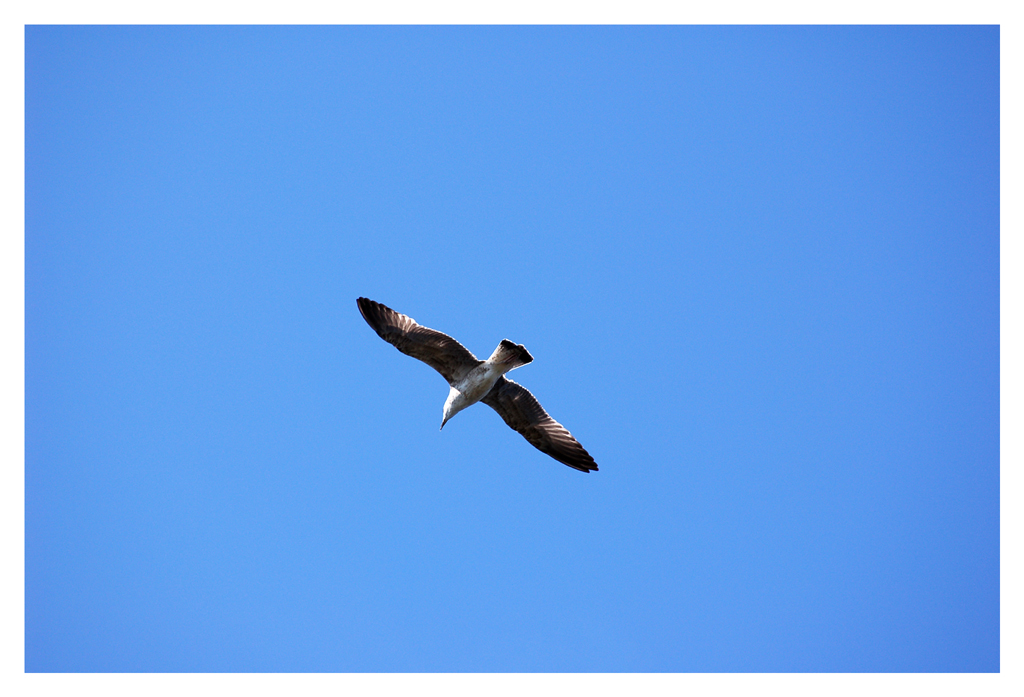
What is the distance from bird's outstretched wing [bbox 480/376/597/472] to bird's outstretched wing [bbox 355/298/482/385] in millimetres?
1434

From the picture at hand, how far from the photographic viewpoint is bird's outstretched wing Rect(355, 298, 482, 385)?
11.6m

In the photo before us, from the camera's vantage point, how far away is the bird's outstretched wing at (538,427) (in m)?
13.7

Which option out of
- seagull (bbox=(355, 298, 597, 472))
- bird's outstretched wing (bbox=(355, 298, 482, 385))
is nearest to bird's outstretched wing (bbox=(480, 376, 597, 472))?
seagull (bbox=(355, 298, 597, 472))

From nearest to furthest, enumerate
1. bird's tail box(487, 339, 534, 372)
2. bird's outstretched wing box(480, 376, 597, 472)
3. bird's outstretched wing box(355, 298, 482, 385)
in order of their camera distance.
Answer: bird's outstretched wing box(355, 298, 482, 385) → bird's tail box(487, 339, 534, 372) → bird's outstretched wing box(480, 376, 597, 472)

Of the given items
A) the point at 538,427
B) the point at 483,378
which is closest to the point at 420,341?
the point at 483,378

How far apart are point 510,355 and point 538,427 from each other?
102 inches

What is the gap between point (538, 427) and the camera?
1405cm

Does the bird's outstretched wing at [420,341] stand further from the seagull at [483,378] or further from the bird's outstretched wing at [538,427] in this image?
the bird's outstretched wing at [538,427]

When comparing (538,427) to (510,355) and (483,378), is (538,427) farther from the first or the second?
(510,355)

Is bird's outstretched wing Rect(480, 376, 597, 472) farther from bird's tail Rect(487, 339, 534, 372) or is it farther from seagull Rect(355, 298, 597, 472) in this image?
bird's tail Rect(487, 339, 534, 372)

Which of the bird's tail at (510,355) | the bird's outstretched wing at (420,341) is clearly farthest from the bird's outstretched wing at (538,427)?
the bird's tail at (510,355)
